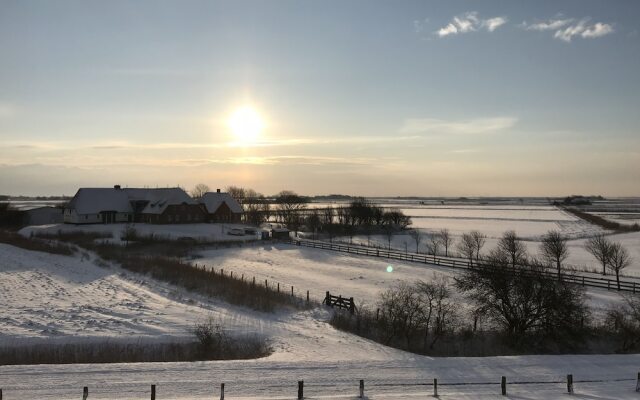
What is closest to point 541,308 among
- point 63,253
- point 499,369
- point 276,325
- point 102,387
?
point 499,369

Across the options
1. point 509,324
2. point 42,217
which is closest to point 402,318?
point 509,324

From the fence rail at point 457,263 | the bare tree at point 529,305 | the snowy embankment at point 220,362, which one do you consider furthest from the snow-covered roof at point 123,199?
the bare tree at point 529,305

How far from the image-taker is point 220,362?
18.3 meters

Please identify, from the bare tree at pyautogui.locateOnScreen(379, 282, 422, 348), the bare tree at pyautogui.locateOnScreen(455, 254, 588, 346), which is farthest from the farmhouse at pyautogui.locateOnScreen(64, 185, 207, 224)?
the bare tree at pyautogui.locateOnScreen(455, 254, 588, 346)

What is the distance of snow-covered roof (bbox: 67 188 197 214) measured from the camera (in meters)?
74.7

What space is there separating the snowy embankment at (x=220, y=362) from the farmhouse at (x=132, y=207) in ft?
126

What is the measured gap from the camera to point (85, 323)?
76.4ft

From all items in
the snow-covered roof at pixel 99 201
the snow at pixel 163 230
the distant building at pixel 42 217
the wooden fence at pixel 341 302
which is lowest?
the wooden fence at pixel 341 302

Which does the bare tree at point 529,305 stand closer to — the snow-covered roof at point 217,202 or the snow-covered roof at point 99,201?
the snow-covered roof at point 217,202

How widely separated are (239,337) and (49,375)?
8712 mm

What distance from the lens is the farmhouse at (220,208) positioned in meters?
84.5

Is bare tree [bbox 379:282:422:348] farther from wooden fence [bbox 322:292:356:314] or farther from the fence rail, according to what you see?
the fence rail

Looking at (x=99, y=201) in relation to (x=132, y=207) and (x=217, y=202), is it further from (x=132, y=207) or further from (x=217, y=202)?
(x=217, y=202)

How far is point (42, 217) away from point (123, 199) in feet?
43.7
